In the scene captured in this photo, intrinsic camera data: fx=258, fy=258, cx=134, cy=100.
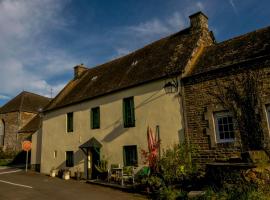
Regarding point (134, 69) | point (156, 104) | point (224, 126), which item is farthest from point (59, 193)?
point (134, 69)

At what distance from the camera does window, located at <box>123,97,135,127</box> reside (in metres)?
14.1

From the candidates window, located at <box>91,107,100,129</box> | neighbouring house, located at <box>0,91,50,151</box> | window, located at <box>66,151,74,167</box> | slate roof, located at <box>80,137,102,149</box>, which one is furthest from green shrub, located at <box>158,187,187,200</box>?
neighbouring house, located at <box>0,91,50,151</box>

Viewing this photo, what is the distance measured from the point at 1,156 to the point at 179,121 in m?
27.6

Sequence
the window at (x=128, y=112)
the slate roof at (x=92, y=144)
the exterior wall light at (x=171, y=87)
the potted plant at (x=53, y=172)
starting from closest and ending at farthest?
the exterior wall light at (x=171, y=87) → the window at (x=128, y=112) → the slate roof at (x=92, y=144) → the potted plant at (x=53, y=172)

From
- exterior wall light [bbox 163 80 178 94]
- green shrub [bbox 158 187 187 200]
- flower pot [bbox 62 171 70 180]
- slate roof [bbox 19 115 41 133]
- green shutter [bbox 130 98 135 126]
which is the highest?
slate roof [bbox 19 115 41 133]

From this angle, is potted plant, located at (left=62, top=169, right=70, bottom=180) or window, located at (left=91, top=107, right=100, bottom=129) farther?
potted plant, located at (left=62, top=169, right=70, bottom=180)

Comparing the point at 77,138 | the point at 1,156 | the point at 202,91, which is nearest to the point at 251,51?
the point at 202,91

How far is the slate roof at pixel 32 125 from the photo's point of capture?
32291 millimetres

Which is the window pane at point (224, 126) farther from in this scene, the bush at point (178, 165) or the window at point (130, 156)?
the window at point (130, 156)

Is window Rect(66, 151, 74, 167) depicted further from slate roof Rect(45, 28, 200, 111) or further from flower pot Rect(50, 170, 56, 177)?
slate roof Rect(45, 28, 200, 111)

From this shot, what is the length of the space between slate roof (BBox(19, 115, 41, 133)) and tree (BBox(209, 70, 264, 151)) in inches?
1060

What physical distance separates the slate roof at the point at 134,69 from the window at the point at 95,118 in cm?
90

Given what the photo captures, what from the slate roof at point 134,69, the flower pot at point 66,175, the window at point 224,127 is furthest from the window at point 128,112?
the flower pot at point 66,175

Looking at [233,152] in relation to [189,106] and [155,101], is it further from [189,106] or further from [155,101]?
[155,101]
